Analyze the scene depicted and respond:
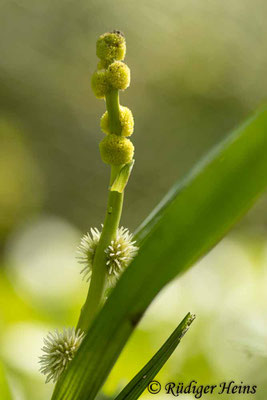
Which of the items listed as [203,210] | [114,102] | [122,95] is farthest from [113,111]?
[122,95]

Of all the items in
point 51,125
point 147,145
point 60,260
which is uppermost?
point 147,145

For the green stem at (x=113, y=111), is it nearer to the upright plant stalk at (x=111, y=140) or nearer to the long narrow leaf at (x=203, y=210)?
the upright plant stalk at (x=111, y=140)

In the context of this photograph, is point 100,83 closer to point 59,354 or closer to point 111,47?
point 111,47

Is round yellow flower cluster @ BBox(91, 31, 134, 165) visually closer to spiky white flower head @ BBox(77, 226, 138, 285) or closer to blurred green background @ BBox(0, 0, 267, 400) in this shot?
spiky white flower head @ BBox(77, 226, 138, 285)

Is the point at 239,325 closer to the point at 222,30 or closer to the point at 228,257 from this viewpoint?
the point at 228,257

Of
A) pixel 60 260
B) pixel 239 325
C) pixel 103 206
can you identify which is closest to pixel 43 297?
pixel 60 260

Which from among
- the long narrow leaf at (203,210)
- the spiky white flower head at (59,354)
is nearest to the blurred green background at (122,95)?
the spiky white flower head at (59,354)
